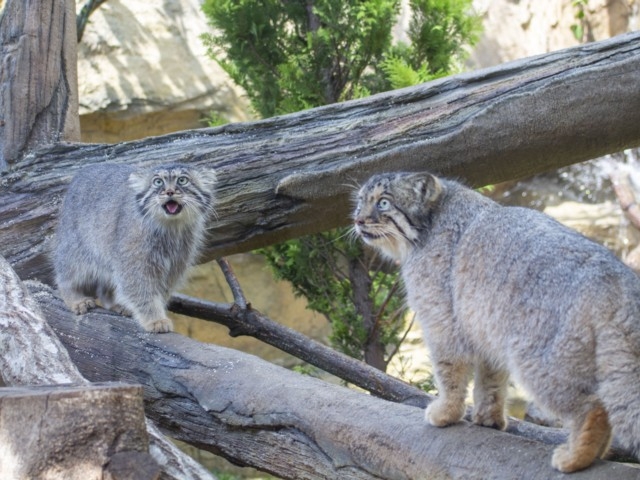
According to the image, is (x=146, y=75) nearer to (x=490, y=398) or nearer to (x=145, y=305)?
(x=145, y=305)

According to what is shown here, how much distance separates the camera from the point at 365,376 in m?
4.89

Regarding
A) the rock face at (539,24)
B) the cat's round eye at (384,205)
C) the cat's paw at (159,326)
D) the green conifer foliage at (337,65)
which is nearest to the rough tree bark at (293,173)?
the cat's paw at (159,326)

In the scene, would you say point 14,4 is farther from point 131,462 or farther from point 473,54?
point 473,54

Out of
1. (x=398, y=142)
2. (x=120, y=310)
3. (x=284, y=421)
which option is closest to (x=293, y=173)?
(x=398, y=142)

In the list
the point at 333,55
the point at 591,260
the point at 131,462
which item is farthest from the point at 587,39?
the point at 131,462

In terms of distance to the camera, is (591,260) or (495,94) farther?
(495,94)

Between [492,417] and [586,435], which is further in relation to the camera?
[492,417]

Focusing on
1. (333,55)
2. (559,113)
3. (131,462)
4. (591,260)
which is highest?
(333,55)

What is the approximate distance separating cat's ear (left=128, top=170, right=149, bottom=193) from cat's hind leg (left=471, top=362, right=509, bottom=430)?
2.43m

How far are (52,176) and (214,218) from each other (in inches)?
46.7

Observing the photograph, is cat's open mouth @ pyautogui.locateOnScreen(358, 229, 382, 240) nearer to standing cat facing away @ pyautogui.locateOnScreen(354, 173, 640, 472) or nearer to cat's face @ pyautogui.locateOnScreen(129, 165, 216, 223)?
standing cat facing away @ pyautogui.locateOnScreen(354, 173, 640, 472)

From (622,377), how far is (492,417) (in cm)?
89

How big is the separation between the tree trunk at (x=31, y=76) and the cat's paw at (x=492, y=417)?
367 centimetres

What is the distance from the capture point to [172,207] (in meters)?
5.07
